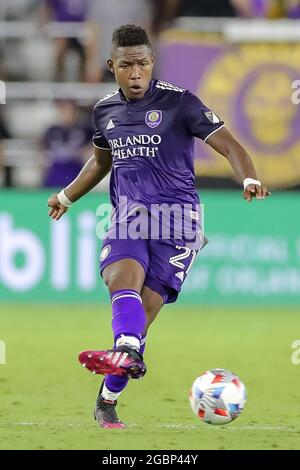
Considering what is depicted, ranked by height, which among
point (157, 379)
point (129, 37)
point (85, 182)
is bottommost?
point (157, 379)

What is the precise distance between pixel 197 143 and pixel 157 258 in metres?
7.73

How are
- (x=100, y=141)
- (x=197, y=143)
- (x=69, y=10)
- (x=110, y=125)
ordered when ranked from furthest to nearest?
(x=69, y=10) → (x=197, y=143) → (x=100, y=141) → (x=110, y=125)

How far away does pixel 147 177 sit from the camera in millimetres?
7430

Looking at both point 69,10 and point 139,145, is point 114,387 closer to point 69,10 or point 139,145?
point 139,145

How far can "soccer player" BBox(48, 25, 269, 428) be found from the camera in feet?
23.8

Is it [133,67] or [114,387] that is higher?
[133,67]

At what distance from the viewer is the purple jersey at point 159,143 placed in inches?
291

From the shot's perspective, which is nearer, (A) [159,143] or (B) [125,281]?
(B) [125,281]

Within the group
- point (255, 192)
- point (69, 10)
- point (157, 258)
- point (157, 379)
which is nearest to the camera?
point (255, 192)

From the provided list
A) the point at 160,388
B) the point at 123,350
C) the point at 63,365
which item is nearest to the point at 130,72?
the point at 123,350

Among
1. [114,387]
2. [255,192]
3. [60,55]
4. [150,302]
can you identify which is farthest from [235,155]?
[60,55]

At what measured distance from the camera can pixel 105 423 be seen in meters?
7.38

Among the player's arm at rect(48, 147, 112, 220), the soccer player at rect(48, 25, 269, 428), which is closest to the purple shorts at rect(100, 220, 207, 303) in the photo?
the soccer player at rect(48, 25, 269, 428)

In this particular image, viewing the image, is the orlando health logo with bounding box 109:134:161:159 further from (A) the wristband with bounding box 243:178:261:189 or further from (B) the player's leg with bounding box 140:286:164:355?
(B) the player's leg with bounding box 140:286:164:355
